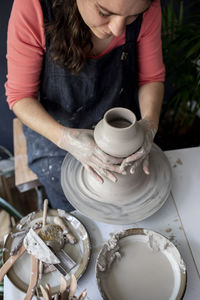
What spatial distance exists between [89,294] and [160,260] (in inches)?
10.1

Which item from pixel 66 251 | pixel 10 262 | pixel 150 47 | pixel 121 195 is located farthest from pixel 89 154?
pixel 150 47

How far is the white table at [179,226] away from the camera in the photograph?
0.88m

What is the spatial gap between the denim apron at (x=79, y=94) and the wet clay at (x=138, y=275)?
1.85 ft

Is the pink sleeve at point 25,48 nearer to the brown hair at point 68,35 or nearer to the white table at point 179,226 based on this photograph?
the brown hair at point 68,35

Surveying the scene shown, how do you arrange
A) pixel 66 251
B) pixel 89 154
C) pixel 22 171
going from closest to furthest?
pixel 66 251
pixel 89 154
pixel 22 171

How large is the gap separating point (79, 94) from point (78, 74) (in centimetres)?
11

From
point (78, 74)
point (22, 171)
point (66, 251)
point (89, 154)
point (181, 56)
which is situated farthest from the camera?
point (181, 56)

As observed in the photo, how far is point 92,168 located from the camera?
1.07 meters

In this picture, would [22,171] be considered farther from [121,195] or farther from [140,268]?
[140,268]

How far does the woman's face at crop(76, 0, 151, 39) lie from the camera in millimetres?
798

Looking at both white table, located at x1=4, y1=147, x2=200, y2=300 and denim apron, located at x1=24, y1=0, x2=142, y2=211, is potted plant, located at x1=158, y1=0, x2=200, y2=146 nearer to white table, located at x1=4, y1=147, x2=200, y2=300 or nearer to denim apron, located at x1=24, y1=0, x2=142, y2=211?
denim apron, located at x1=24, y1=0, x2=142, y2=211

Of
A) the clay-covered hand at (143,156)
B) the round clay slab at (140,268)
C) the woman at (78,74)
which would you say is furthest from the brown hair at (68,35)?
the round clay slab at (140,268)

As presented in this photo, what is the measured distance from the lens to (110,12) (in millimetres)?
838

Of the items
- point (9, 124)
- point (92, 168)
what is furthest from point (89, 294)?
point (9, 124)
